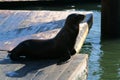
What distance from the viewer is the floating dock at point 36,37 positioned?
529 cm

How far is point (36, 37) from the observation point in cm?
706

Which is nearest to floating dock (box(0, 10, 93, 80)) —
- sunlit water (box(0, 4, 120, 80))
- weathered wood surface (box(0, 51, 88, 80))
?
weathered wood surface (box(0, 51, 88, 80))

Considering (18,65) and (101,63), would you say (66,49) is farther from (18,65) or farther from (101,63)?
(101,63)

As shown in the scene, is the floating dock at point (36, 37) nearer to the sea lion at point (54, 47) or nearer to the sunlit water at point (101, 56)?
the sea lion at point (54, 47)

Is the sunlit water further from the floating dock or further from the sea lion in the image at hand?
the sea lion

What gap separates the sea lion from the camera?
579cm

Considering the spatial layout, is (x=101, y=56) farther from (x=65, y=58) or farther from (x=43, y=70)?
(x=43, y=70)

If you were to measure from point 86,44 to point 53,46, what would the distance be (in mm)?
4851

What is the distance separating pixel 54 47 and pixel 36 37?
1.28 m

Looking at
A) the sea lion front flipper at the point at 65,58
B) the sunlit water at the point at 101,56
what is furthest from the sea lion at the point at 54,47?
the sunlit water at the point at 101,56

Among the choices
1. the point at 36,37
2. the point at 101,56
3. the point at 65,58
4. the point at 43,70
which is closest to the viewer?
the point at 43,70

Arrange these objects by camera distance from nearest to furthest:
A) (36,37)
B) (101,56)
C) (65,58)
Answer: (65,58)
(36,37)
(101,56)

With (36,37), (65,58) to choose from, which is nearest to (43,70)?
(65,58)

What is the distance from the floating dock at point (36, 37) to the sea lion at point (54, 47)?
0.31 ft
